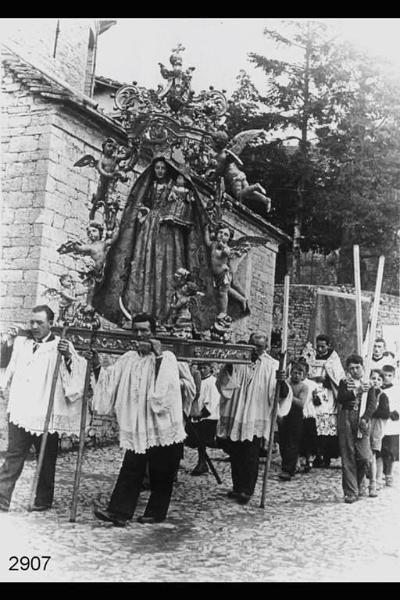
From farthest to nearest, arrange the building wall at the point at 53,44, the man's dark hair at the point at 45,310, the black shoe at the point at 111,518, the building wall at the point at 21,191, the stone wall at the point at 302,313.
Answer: the stone wall at the point at 302,313
the building wall at the point at 53,44
the building wall at the point at 21,191
the man's dark hair at the point at 45,310
the black shoe at the point at 111,518

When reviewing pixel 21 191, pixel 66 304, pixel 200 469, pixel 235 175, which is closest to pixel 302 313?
pixel 200 469

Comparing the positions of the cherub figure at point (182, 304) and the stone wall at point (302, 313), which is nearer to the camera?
the cherub figure at point (182, 304)

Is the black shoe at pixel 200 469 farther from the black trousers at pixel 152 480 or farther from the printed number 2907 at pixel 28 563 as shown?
the printed number 2907 at pixel 28 563

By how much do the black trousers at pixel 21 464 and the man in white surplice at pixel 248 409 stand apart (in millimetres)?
1978

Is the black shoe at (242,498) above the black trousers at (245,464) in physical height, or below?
below

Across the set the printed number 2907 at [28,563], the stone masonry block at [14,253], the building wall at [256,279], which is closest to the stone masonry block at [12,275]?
the stone masonry block at [14,253]

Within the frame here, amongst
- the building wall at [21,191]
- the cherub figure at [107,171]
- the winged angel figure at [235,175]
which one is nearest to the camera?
the winged angel figure at [235,175]

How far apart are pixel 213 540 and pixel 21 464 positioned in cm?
174

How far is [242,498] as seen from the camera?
6551mm

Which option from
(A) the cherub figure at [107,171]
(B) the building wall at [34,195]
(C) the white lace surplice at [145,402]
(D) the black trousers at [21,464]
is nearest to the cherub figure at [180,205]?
(A) the cherub figure at [107,171]

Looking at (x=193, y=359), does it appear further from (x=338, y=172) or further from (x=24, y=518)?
(x=338, y=172)

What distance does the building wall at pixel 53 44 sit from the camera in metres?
9.99

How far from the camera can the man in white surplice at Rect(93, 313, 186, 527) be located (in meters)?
5.33

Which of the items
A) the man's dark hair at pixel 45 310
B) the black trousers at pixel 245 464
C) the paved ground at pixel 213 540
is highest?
the man's dark hair at pixel 45 310
